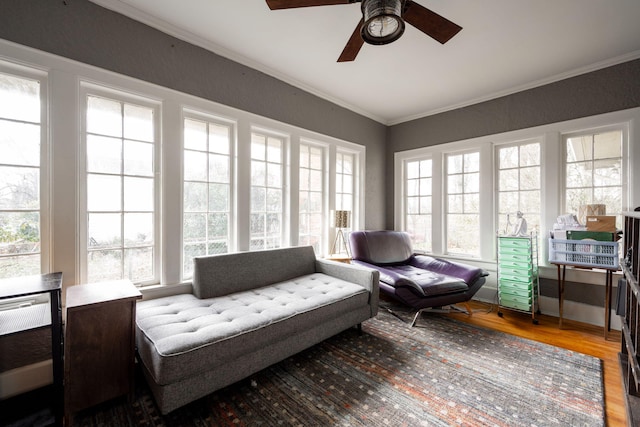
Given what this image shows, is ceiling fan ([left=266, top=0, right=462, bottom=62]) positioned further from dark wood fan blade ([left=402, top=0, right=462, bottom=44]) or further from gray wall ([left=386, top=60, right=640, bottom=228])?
gray wall ([left=386, top=60, right=640, bottom=228])

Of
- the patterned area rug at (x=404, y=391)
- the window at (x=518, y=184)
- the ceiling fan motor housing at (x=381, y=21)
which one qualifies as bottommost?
the patterned area rug at (x=404, y=391)

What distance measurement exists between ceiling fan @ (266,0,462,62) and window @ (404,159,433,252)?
2.71 metres

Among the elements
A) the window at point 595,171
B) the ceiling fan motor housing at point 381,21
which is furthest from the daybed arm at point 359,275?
the window at point 595,171

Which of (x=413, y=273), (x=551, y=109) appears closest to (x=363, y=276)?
(x=413, y=273)

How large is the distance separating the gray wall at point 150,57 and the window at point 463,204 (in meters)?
1.91

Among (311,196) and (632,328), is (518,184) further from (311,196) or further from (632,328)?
(311,196)

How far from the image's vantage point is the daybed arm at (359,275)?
8.67 feet

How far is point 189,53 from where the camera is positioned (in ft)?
8.13

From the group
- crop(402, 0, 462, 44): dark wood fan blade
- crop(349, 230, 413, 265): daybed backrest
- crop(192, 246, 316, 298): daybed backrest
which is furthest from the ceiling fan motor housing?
crop(349, 230, 413, 265): daybed backrest

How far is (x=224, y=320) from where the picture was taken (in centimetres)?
182

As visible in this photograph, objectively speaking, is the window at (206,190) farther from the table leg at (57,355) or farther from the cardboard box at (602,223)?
the cardboard box at (602,223)

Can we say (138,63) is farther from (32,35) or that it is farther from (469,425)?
(469,425)

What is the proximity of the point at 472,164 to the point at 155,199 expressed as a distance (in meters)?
3.96

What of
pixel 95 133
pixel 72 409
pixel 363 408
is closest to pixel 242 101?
pixel 95 133
